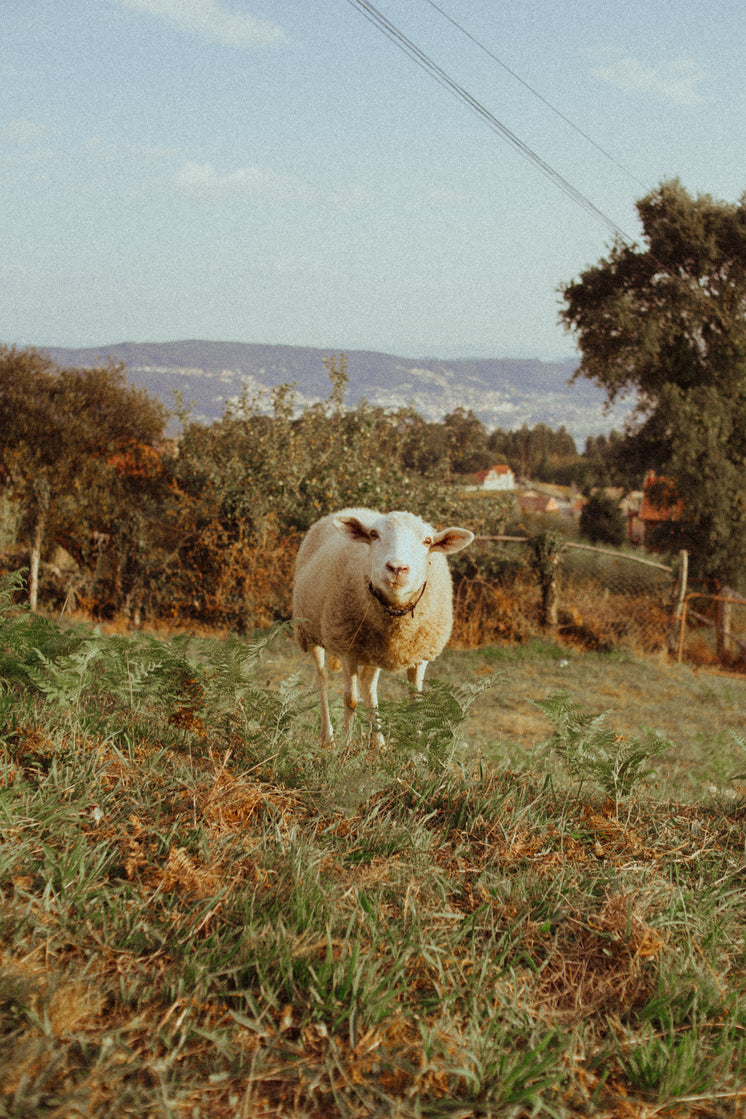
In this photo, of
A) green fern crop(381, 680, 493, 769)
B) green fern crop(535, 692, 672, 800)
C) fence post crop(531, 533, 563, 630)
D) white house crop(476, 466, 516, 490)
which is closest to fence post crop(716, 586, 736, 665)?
fence post crop(531, 533, 563, 630)

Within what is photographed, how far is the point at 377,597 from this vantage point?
4863mm

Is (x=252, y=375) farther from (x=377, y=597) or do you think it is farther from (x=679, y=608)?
(x=377, y=597)

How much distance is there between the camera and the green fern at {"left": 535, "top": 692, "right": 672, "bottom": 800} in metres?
3.65

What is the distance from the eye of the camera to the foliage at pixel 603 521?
34.8 meters

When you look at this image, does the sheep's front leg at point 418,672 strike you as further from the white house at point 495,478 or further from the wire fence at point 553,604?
the white house at point 495,478

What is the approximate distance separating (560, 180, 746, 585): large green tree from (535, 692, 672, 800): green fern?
14.7m

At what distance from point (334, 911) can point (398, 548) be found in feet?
7.83

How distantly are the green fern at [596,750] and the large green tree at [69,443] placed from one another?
33.1 feet

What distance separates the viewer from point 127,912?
2.39 meters

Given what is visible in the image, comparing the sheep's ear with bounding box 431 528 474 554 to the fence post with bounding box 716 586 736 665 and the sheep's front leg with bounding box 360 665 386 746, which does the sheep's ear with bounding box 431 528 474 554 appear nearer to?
the sheep's front leg with bounding box 360 665 386 746

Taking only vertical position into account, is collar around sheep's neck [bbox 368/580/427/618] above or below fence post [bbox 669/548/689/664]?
above

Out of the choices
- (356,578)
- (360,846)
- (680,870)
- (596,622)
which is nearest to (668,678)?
(596,622)

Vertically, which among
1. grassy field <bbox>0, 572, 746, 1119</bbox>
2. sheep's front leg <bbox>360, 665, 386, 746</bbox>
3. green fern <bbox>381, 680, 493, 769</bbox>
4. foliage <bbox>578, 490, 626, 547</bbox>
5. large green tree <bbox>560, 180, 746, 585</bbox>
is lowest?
foliage <bbox>578, 490, 626, 547</bbox>

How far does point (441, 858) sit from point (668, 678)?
9.47m
